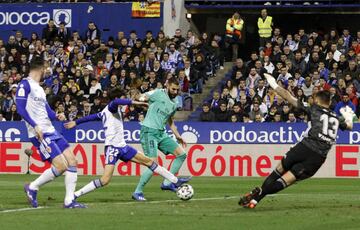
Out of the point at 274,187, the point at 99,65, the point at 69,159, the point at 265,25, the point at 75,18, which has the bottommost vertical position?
the point at 274,187

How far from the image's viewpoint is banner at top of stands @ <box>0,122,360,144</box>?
32.1 m

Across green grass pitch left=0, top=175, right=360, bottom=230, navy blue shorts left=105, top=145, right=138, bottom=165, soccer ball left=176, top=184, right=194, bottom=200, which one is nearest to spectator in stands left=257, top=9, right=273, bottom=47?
green grass pitch left=0, top=175, right=360, bottom=230

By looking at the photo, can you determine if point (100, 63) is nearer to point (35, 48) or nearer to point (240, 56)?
point (35, 48)

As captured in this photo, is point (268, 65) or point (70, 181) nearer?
point (70, 181)

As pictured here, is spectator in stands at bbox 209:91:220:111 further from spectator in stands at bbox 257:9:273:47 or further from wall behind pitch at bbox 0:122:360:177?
spectator in stands at bbox 257:9:273:47

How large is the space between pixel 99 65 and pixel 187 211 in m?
22.1

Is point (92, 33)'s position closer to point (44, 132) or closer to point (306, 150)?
point (44, 132)

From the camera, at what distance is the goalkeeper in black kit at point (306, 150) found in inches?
656

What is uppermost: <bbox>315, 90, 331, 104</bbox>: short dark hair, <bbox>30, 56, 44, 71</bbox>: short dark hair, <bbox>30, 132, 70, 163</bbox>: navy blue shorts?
<bbox>30, 56, 44, 71</bbox>: short dark hair

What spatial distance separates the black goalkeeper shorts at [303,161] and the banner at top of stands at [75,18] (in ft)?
87.3

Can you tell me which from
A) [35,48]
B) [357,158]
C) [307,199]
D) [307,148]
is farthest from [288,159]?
[35,48]

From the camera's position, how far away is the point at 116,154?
18.6m

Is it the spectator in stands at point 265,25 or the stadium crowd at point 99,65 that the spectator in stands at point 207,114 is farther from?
the spectator in stands at point 265,25

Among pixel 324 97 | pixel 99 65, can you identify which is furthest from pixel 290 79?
pixel 324 97
